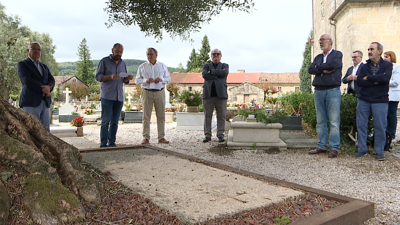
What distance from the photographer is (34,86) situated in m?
4.34

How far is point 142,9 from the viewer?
5270 mm

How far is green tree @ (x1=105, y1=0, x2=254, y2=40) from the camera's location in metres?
5.04

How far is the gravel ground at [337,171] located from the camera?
9.46 feet

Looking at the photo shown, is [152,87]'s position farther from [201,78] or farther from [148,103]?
[201,78]

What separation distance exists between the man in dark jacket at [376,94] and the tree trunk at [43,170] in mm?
4255

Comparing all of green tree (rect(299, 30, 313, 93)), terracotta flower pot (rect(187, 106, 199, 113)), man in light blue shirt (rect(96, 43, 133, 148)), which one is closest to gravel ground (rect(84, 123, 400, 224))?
man in light blue shirt (rect(96, 43, 133, 148))

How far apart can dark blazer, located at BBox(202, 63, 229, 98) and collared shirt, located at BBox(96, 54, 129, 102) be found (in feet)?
5.96

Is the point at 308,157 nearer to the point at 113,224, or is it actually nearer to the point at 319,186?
the point at 319,186

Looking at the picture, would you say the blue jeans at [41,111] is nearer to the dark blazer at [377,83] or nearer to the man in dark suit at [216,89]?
the man in dark suit at [216,89]

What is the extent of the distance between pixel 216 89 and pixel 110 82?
2.19 metres

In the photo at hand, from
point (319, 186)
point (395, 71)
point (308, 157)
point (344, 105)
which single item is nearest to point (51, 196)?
point (319, 186)

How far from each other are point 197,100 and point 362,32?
6.93 m

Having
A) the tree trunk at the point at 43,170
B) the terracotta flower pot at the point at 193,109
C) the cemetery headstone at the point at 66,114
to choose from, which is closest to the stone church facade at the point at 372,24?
the terracotta flower pot at the point at 193,109

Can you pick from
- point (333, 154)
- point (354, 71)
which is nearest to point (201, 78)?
point (354, 71)
